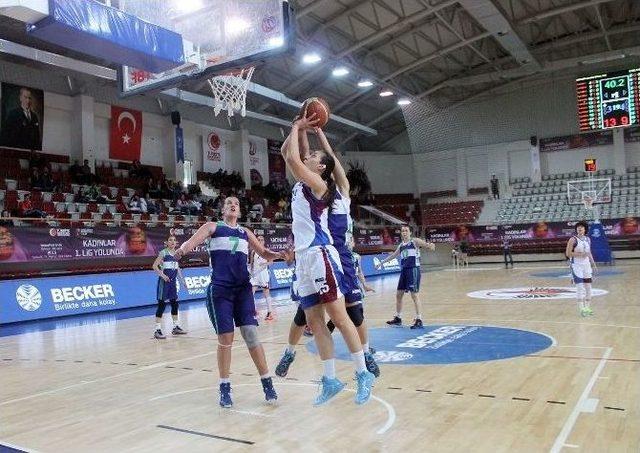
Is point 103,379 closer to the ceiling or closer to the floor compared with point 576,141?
closer to the floor

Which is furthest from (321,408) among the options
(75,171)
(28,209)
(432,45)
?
(432,45)

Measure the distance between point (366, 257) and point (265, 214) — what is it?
514cm

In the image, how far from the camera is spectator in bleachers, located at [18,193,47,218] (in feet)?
51.2

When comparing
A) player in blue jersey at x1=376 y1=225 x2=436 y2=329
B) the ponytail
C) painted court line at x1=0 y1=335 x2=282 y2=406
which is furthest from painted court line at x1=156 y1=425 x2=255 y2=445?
player in blue jersey at x1=376 y1=225 x2=436 y2=329

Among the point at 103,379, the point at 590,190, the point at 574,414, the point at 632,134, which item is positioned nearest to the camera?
the point at 574,414

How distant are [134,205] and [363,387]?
17.5 metres

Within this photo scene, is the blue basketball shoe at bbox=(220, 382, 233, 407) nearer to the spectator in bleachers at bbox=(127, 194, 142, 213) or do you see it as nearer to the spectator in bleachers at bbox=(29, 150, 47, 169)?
the spectator in bleachers at bbox=(127, 194, 142, 213)

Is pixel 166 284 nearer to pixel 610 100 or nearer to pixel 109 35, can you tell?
pixel 109 35

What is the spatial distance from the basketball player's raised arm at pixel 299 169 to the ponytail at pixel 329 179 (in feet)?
0.26

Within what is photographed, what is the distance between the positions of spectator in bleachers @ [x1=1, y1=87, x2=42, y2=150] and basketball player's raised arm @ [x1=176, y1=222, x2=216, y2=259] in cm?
1823

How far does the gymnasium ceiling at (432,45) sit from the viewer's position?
22.4 meters

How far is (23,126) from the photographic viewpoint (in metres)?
20.5

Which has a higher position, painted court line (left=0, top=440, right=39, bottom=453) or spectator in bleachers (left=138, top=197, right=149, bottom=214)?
spectator in bleachers (left=138, top=197, right=149, bottom=214)

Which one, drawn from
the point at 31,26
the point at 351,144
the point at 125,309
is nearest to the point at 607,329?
the point at 31,26
